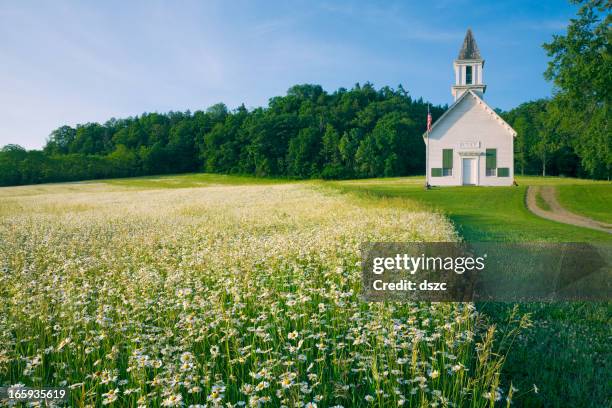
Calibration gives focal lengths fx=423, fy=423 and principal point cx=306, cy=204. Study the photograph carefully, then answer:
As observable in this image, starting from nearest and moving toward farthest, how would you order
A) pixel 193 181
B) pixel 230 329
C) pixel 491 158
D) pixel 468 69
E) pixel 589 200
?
pixel 230 329, pixel 589 200, pixel 491 158, pixel 468 69, pixel 193 181

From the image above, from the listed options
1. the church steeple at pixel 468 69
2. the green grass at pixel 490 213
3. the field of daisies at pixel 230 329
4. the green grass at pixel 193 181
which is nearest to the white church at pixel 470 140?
the church steeple at pixel 468 69

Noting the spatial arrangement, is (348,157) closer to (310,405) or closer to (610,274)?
(610,274)

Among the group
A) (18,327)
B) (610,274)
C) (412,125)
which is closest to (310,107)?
(412,125)

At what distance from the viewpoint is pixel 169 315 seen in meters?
5.68

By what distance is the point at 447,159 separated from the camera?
32156mm

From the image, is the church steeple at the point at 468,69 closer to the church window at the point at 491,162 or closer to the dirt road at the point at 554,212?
the church window at the point at 491,162

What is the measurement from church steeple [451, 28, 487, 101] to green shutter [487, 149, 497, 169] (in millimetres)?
4967

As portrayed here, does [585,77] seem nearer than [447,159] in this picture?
Yes

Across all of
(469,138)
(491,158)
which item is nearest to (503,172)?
(491,158)

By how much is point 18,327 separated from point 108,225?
31.7 feet

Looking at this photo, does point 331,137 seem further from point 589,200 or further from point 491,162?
point 589,200

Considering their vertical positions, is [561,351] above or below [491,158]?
below

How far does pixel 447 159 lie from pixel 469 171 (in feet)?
6.00

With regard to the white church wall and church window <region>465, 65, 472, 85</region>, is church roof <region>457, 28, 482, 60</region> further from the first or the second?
the white church wall
